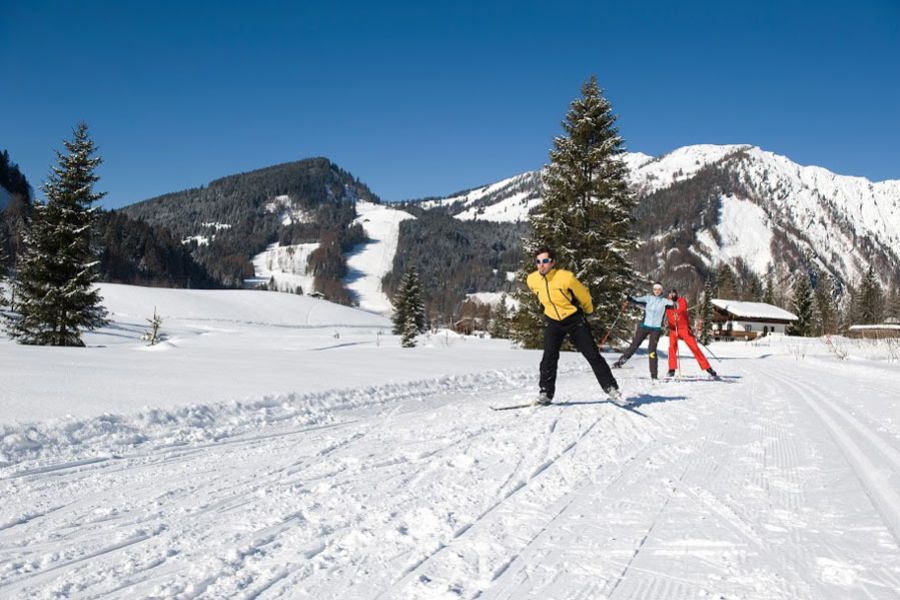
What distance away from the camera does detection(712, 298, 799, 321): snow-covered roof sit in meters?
73.1

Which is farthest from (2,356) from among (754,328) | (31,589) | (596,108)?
(754,328)

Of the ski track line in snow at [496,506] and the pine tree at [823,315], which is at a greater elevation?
the pine tree at [823,315]

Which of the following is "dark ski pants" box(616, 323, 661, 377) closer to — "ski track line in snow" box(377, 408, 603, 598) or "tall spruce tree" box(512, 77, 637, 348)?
"ski track line in snow" box(377, 408, 603, 598)

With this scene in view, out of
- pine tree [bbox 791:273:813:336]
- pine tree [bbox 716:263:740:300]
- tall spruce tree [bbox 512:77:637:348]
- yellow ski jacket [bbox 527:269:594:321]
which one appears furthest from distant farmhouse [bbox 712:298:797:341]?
yellow ski jacket [bbox 527:269:594:321]

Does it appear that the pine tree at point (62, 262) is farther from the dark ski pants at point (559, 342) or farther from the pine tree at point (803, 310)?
the pine tree at point (803, 310)

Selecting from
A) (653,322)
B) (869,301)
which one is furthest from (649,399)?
(869,301)

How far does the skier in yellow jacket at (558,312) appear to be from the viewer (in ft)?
21.7

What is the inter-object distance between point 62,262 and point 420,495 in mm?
20969

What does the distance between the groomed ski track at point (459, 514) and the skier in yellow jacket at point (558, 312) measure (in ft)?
4.72

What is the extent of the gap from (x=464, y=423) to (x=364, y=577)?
11.0 feet

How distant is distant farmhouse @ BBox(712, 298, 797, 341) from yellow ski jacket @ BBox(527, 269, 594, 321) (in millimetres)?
76290

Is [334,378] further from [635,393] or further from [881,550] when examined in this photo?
[881,550]

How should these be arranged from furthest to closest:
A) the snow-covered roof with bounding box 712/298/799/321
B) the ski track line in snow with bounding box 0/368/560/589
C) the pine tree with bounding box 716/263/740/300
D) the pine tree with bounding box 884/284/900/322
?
the pine tree with bounding box 716/263/740/300 < the pine tree with bounding box 884/284/900/322 < the snow-covered roof with bounding box 712/298/799/321 < the ski track line in snow with bounding box 0/368/560/589

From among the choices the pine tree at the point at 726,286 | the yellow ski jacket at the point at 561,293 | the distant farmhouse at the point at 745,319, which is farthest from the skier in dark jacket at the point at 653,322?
the pine tree at the point at 726,286
